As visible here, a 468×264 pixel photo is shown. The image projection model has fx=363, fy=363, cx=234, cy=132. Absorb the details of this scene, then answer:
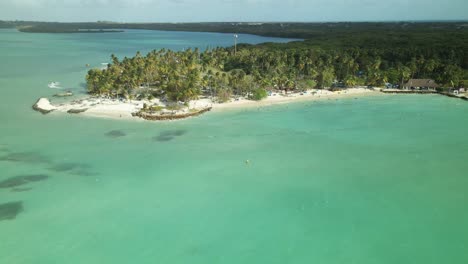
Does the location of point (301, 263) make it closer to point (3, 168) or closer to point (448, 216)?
point (448, 216)

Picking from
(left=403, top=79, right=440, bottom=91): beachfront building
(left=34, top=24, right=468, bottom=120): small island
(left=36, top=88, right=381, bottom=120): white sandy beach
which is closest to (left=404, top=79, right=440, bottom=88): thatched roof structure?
(left=403, top=79, right=440, bottom=91): beachfront building

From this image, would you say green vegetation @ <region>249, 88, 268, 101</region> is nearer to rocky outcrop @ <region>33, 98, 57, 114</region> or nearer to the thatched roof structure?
the thatched roof structure

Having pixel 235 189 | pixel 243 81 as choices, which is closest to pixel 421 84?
pixel 243 81

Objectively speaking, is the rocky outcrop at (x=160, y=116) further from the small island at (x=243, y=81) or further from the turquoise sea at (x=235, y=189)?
the turquoise sea at (x=235, y=189)

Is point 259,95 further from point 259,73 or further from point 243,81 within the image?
point 259,73

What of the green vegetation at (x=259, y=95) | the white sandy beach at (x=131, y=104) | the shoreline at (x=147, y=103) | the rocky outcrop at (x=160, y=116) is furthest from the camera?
the green vegetation at (x=259, y=95)

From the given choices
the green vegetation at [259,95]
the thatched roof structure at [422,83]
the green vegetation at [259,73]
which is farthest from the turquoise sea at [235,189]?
the thatched roof structure at [422,83]

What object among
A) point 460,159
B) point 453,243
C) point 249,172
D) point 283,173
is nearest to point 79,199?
point 249,172
